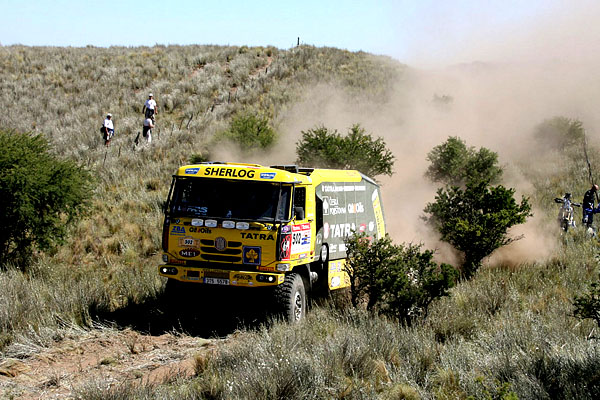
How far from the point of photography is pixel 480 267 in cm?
1617

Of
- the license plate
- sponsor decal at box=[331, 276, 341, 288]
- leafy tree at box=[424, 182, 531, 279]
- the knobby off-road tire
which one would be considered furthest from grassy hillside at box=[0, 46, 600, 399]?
sponsor decal at box=[331, 276, 341, 288]

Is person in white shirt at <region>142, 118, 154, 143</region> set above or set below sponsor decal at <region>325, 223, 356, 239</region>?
above

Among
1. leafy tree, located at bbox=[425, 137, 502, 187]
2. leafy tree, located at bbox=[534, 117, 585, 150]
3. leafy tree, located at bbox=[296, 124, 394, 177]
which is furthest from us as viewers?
leafy tree, located at bbox=[534, 117, 585, 150]

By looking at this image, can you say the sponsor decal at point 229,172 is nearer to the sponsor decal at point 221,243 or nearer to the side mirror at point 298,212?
the side mirror at point 298,212

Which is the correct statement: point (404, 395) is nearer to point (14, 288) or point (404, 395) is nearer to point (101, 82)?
point (14, 288)

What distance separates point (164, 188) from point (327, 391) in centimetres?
1770

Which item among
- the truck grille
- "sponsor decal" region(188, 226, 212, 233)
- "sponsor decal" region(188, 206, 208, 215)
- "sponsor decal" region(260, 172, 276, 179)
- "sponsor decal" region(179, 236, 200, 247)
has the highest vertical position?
"sponsor decal" region(260, 172, 276, 179)

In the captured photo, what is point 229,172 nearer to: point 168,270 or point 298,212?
point 298,212

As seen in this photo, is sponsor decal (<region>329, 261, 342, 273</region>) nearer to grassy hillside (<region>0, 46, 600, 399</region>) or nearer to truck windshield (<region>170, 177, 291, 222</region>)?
grassy hillside (<region>0, 46, 600, 399</region>)

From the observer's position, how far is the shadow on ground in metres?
10.5

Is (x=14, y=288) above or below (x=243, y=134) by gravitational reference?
below

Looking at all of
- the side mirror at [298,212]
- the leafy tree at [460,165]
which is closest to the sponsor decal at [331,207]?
the side mirror at [298,212]

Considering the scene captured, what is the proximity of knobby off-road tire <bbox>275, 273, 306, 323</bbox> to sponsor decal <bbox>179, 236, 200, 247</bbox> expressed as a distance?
5.46 ft

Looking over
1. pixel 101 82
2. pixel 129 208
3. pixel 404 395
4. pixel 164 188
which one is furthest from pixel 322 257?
pixel 101 82
